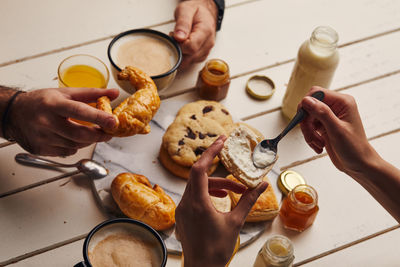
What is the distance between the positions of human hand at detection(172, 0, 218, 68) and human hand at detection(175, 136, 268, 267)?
0.82 meters

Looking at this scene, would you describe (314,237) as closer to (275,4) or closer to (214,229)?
(214,229)

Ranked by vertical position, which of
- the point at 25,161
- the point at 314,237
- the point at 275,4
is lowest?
the point at 314,237

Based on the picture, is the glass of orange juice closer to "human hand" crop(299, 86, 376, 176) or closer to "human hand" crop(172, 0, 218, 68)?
"human hand" crop(172, 0, 218, 68)

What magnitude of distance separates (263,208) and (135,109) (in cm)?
53

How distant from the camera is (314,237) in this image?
1670mm

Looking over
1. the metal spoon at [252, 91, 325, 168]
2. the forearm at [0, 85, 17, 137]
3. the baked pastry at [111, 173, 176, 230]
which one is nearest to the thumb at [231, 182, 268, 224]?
the metal spoon at [252, 91, 325, 168]

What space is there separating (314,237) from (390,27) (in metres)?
1.26

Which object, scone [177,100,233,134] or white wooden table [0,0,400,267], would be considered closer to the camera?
white wooden table [0,0,400,267]

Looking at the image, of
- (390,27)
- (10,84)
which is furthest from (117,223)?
(390,27)

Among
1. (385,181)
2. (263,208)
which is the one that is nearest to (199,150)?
(263,208)

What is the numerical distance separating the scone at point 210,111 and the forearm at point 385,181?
1.83 feet

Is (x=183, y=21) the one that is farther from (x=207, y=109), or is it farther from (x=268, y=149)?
(x=268, y=149)

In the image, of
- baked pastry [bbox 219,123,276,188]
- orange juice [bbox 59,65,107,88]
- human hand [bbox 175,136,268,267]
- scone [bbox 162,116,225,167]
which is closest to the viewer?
human hand [bbox 175,136,268,267]

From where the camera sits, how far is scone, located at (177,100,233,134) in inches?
72.8
